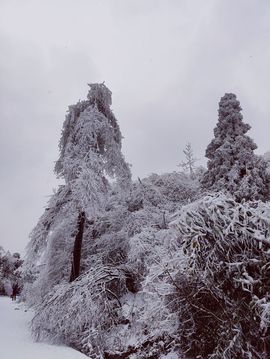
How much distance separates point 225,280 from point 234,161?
1044 centimetres

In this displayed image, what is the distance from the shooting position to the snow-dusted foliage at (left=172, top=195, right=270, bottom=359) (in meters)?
5.68

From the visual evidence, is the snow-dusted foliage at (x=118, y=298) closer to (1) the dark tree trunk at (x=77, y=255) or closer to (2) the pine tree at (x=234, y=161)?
(1) the dark tree trunk at (x=77, y=255)

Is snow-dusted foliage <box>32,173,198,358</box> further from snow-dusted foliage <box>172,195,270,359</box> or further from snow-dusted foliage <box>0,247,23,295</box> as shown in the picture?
A: snow-dusted foliage <box>0,247,23,295</box>

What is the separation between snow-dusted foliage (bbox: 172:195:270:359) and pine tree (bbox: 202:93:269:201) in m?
8.06

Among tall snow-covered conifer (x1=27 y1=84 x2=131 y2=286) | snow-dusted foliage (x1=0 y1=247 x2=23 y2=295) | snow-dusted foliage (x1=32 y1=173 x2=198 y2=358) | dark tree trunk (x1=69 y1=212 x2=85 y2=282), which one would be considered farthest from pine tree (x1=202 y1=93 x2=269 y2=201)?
snow-dusted foliage (x1=0 y1=247 x2=23 y2=295)

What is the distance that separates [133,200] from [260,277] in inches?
415

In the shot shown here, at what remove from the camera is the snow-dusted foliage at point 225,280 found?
18.6 ft

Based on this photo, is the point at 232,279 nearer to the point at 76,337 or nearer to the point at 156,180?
the point at 76,337

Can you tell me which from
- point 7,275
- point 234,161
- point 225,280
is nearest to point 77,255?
point 225,280

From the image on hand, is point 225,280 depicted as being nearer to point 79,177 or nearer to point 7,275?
point 79,177

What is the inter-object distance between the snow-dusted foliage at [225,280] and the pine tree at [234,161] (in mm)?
8057

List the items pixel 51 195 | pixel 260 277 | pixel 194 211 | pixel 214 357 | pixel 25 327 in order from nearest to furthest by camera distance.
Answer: pixel 260 277
pixel 214 357
pixel 194 211
pixel 25 327
pixel 51 195

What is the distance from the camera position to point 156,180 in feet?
63.6

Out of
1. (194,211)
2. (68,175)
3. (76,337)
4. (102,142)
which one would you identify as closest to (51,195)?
(68,175)
